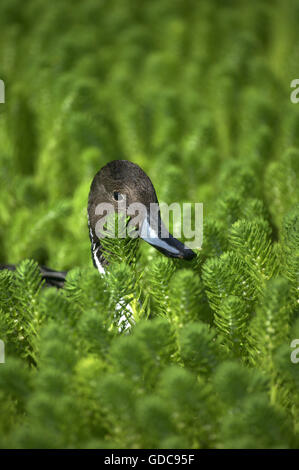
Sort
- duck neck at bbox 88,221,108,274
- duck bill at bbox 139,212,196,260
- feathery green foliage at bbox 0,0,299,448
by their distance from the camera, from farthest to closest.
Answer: duck neck at bbox 88,221,108,274, duck bill at bbox 139,212,196,260, feathery green foliage at bbox 0,0,299,448

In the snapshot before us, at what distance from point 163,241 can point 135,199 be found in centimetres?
15

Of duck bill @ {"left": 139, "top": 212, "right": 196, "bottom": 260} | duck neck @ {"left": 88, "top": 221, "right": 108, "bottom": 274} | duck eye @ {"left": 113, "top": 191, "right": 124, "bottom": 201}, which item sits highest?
duck eye @ {"left": 113, "top": 191, "right": 124, "bottom": 201}

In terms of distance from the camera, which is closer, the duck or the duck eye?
the duck

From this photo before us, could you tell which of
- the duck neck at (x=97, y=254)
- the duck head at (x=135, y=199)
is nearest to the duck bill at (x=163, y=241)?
the duck head at (x=135, y=199)

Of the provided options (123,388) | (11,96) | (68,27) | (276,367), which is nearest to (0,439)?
(123,388)

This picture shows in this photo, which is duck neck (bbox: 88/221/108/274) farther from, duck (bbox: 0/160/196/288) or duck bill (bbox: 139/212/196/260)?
duck bill (bbox: 139/212/196/260)

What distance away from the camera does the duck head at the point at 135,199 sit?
Result: 1.21 metres

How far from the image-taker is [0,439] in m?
0.92

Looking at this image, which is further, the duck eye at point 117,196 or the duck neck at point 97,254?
the duck neck at point 97,254

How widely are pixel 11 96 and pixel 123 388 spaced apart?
1.95m

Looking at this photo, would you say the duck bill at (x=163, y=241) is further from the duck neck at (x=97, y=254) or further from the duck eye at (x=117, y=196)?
the duck neck at (x=97, y=254)

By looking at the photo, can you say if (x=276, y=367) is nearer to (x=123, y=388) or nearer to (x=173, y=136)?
(x=123, y=388)

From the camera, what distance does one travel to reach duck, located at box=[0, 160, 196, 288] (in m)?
1.20

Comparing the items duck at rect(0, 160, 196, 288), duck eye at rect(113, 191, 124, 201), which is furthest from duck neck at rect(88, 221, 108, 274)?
duck eye at rect(113, 191, 124, 201)
